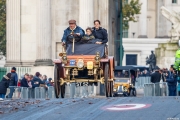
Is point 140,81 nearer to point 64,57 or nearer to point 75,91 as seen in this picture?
point 75,91

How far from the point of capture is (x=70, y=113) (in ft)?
78.5

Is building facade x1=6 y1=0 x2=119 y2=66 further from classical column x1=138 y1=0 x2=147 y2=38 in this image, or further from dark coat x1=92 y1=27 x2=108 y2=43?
classical column x1=138 y1=0 x2=147 y2=38

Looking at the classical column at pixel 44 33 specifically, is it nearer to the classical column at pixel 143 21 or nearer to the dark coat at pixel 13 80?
the dark coat at pixel 13 80

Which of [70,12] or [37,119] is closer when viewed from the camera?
[37,119]

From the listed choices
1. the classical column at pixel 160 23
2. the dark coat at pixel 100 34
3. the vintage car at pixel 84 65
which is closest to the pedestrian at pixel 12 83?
the vintage car at pixel 84 65

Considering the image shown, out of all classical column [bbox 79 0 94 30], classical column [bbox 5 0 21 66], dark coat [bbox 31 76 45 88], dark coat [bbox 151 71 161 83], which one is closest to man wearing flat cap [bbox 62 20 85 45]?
dark coat [bbox 31 76 45 88]

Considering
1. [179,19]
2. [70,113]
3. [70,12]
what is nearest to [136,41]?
[179,19]

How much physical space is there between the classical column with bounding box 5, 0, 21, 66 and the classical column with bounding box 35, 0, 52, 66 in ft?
4.58

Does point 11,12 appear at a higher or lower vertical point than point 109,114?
higher

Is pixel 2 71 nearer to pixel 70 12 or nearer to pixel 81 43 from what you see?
pixel 70 12

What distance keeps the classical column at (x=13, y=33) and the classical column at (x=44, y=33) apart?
1.40 metres

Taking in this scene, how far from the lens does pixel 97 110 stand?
2441cm

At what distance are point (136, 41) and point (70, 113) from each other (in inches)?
3453

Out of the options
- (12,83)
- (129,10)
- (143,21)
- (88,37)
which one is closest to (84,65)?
(88,37)
